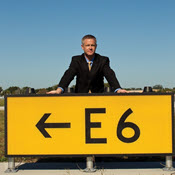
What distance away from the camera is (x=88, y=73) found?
13.5ft

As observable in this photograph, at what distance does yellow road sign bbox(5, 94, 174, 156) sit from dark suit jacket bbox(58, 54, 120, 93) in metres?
0.54

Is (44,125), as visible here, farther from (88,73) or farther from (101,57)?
(101,57)

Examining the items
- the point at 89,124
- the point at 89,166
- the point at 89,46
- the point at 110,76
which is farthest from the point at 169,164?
the point at 89,46

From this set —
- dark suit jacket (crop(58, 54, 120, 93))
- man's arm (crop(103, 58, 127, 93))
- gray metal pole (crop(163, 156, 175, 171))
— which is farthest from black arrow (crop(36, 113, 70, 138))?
gray metal pole (crop(163, 156, 175, 171))

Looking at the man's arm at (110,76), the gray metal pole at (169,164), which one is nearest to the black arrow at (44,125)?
the man's arm at (110,76)

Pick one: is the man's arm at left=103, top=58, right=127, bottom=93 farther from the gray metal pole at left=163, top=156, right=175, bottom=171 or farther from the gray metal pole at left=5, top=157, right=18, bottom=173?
the gray metal pole at left=5, top=157, right=18, bottom=173

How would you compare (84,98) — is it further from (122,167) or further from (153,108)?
(122,167)

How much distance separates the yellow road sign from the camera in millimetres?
3645

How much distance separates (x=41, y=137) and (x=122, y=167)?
1.25 metres

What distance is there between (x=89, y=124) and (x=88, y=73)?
0.81m

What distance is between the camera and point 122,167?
159 inches

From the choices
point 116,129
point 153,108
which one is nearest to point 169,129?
point 153,108

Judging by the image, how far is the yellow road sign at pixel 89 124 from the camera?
364 centimetres

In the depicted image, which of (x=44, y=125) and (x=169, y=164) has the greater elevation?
(x=44, y=125)
